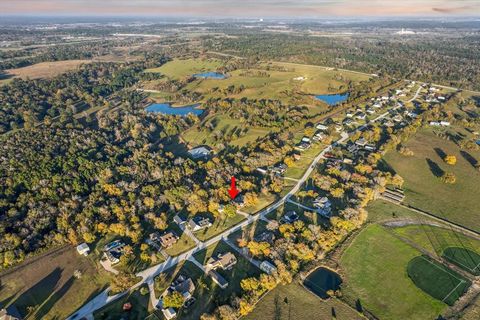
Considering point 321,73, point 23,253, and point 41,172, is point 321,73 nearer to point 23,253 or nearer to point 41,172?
point 41,172

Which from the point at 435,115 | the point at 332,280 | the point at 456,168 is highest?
the point at 435,115

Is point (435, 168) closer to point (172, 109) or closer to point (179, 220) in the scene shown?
point (179, 220)

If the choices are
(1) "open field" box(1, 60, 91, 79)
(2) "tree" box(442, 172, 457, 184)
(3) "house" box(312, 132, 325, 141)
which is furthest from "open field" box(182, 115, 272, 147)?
(1) "open field" box(1, 60, 91, 79)

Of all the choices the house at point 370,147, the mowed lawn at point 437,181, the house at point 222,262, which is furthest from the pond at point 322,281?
the house at point 370,147

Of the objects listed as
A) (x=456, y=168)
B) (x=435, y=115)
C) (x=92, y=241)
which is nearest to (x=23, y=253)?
(x=92, y=241)

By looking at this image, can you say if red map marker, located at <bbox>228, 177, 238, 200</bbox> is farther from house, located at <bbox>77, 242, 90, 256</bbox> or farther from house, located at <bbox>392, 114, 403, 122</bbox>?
house, located at <bbox>392, 114, 403, 122</bbox>

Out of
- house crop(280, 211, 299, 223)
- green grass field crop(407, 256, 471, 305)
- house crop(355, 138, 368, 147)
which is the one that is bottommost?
green grass field crop(407, 256, 471, 305)
